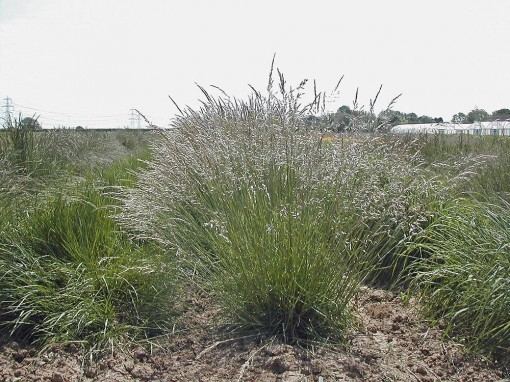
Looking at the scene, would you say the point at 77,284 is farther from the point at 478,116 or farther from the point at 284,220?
the point at 478,116

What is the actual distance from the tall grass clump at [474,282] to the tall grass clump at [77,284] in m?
1.59

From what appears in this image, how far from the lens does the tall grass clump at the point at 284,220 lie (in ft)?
8.41

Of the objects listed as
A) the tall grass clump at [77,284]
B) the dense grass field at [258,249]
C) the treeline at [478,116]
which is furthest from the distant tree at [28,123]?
the treeline at [478,116]

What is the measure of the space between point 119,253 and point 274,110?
1317 mm

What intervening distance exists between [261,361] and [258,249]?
524 mm

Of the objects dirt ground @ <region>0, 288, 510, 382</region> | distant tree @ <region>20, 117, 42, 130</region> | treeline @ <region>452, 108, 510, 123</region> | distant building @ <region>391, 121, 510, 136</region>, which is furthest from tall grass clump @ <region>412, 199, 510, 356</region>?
distant tree @ <region>20, 117, 42, 130</region>

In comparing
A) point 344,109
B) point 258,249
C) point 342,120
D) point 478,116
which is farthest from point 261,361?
point 478,116

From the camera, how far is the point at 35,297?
292 centimetres

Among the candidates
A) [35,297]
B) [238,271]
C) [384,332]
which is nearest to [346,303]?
[384,332]

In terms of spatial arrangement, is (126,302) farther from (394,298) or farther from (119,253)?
(394,298)

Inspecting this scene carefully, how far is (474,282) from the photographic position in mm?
2789

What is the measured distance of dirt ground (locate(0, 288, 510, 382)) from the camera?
2346mm

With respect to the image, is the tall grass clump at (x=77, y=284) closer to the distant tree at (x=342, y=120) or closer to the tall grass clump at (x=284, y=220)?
the tall grass clump at (x=284, y=220)

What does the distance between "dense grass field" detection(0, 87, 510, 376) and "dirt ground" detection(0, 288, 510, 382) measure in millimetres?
98
